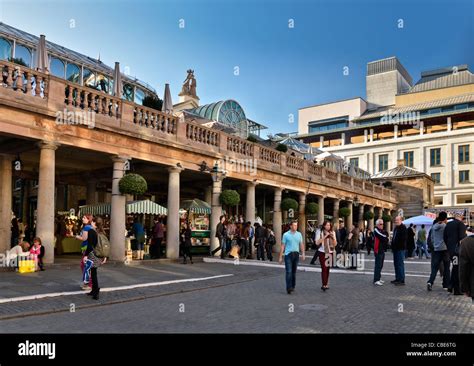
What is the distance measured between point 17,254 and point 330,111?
258ft

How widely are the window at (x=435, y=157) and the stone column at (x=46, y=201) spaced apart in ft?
216

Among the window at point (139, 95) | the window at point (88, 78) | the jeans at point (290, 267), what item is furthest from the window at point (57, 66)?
the jeans at point (290, 267)

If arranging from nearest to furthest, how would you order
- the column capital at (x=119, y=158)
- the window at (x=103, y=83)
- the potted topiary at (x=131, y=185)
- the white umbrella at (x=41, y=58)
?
the white umbrella at (x=41, y=58) → the potted topiary at (x=131, y=185) → the column capital at (x=119, y=158) → the window at (x=103, y=83)

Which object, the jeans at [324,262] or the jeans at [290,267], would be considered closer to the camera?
the jeans at [290,267]

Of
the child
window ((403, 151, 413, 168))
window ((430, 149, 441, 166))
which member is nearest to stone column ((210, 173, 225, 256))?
the child

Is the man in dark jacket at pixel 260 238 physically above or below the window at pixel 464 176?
below

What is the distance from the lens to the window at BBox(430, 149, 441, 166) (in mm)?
69188

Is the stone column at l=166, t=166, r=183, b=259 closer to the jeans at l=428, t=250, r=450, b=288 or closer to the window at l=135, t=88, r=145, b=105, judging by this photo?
the window at l=135, t=88, r=145, b=105

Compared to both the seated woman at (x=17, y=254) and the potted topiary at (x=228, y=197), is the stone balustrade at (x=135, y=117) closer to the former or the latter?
the potted topiary at (x=228, y=197)

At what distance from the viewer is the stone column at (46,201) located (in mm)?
13805

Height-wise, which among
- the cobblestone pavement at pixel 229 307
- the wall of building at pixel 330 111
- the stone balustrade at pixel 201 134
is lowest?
the cobblestone pavement at pixel 229 307

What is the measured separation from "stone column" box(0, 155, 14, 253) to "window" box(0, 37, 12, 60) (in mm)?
5036

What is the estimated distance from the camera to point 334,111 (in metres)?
86.1
